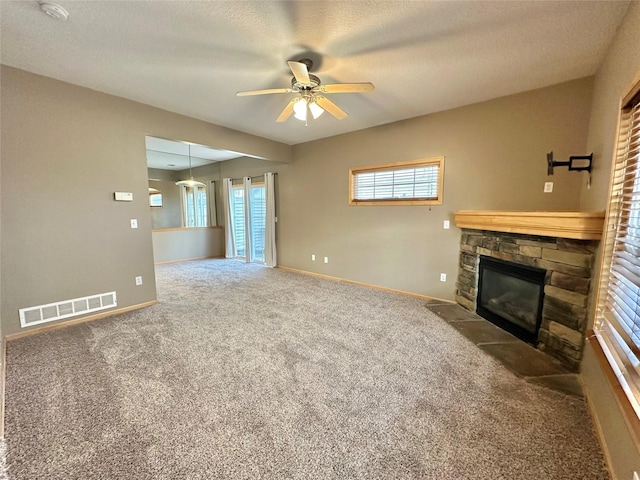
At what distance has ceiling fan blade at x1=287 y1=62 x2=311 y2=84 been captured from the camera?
74.2 inches

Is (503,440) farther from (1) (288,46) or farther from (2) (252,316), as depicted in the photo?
(1) (288,46)

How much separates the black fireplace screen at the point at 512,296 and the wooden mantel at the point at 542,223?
0.41 m

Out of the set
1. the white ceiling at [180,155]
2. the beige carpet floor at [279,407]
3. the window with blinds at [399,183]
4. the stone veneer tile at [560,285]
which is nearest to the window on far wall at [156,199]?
the white ceiling at [180,155]

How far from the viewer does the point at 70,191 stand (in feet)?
9.40

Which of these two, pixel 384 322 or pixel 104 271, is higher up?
pixel 104 271

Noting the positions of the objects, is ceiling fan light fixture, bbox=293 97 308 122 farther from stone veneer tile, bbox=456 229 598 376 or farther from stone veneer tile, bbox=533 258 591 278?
stone veneer tile, bbox=533 258 591 278

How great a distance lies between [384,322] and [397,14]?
283 centimetres

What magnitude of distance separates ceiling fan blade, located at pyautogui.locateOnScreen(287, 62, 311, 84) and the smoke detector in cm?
151

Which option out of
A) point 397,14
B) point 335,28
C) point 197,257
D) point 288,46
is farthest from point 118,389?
point 197,257

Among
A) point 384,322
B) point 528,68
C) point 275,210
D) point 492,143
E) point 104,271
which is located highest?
point 528,68

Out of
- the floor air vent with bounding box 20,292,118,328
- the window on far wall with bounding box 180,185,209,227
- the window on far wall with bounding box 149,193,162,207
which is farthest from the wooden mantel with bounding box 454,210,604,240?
the window on far wall with bounding box 149,193,162,207

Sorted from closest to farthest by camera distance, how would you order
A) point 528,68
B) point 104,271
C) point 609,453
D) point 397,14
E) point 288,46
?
1. point 609,453
2. point 397,14
3. point 288,46
4. point 528,68
5. point 104,271

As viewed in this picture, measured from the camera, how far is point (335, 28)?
1.90 m

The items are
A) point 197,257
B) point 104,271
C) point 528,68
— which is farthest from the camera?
point 197,257
